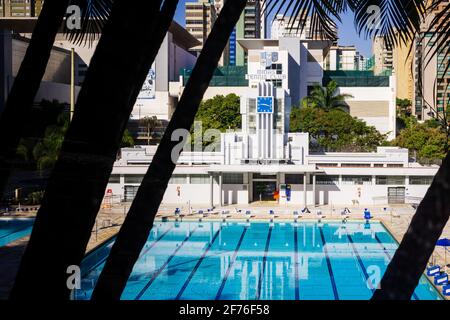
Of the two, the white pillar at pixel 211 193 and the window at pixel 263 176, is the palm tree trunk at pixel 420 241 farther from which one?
the window at pixel 263 176

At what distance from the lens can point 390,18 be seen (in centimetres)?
189

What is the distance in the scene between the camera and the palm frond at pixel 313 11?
1660mm

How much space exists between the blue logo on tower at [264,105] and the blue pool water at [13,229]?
22.9 ft

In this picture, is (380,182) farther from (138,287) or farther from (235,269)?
(138,287)

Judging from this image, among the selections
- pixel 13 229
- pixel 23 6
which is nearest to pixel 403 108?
pixel 13 229

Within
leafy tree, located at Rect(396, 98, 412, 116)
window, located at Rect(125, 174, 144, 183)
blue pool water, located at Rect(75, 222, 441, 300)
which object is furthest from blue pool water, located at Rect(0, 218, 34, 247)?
leafy tree, located at Rect(396, 98, 412, 116)

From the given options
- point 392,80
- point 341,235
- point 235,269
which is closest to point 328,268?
point 235,269

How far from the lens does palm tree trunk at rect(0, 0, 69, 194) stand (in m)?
1.29

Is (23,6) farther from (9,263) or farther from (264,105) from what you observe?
(264,105)

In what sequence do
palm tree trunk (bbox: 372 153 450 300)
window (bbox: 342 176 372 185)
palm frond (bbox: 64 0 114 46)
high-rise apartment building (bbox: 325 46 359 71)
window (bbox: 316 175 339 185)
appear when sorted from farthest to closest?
1. high-rise apartment building (bbox: 325 46 359 71)
2. window (bbox: 316 175 339 185)
3. window (bbox: 342 176 372 185)
4. palm frond (bbox: 64 0 114 46)
5. palm tree trunk (bbox: 372 153 450 300)

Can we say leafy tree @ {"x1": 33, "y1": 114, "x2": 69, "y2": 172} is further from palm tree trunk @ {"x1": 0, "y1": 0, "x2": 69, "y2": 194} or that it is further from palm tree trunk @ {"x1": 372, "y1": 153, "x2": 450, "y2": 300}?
palm tree trunk @ {"x1": 372, "y1": 153, "x2": 450, "y2": 300}

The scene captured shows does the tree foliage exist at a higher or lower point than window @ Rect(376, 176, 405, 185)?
higher

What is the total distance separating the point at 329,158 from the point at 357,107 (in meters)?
10.9

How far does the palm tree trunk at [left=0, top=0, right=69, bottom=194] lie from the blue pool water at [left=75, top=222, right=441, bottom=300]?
470 centimetres
